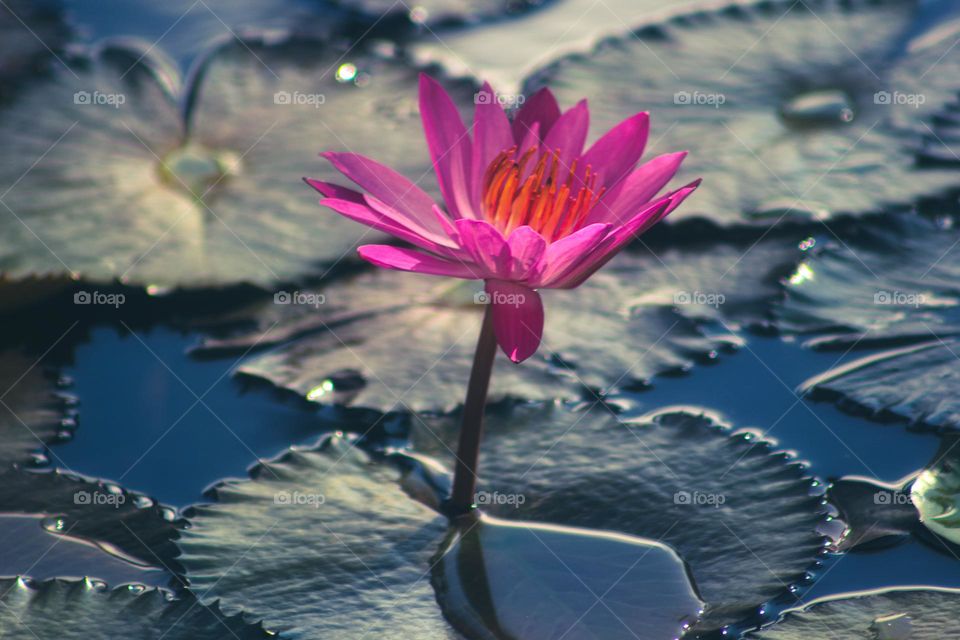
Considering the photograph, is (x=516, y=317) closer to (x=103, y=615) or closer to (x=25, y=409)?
(x=103, y=615)

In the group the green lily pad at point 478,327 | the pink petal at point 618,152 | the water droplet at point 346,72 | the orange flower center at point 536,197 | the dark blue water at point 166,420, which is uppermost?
the water droplet at point 346,72

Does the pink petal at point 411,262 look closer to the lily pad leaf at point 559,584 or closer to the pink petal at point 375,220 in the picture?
the pink petal at point 375,220

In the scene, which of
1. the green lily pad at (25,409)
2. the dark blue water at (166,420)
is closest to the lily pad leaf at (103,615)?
the dark blue water at (166,420)

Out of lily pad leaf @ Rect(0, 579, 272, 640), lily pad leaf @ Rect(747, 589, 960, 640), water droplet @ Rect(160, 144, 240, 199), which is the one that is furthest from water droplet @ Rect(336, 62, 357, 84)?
lily pad leaf @ Rect(747, 589, 960, 640)

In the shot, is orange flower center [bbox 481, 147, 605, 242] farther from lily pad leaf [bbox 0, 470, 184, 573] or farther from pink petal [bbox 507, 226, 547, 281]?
lily pad leaf [bbox 0, 470, 184, 573]

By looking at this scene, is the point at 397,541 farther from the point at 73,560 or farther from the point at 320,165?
the point at 320,165

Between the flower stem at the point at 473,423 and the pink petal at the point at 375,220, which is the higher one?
the pink petal at the point at 375,220
